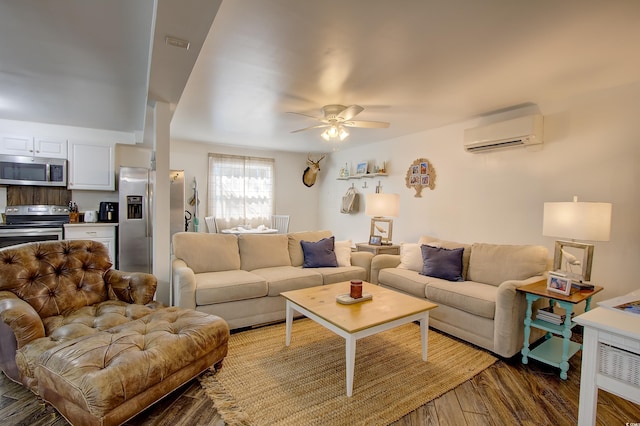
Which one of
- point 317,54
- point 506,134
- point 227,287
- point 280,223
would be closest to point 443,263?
point 506,134

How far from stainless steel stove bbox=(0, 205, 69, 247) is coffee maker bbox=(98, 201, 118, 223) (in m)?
0.44

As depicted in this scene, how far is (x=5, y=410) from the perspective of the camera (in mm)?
1801

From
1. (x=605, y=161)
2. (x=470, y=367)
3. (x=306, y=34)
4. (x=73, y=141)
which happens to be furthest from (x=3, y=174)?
(x=605, y=161)

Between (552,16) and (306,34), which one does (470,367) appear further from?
(306,34)

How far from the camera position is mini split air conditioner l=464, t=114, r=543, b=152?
10.6 feet

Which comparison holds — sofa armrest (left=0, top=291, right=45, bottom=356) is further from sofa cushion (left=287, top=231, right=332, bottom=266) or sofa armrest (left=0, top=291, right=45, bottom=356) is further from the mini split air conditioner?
the mini split air conditioner

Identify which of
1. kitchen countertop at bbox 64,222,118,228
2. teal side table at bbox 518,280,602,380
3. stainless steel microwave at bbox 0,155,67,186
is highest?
stainless steel microwave at bbox 0,155,67,186

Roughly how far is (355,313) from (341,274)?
1282 millimetres

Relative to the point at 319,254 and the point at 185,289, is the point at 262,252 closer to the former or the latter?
the point at 319,254

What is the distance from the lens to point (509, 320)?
2428 millimetres

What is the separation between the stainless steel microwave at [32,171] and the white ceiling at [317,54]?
3.00 ft

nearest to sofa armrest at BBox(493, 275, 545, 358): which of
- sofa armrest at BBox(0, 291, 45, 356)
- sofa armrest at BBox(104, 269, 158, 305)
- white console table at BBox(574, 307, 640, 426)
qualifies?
white console table at BBox(574, 307, 640, 426)

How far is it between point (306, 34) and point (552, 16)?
1.46 metres

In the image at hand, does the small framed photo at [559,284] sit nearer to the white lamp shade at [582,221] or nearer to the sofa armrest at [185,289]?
the white lamp shade at [582,221]
